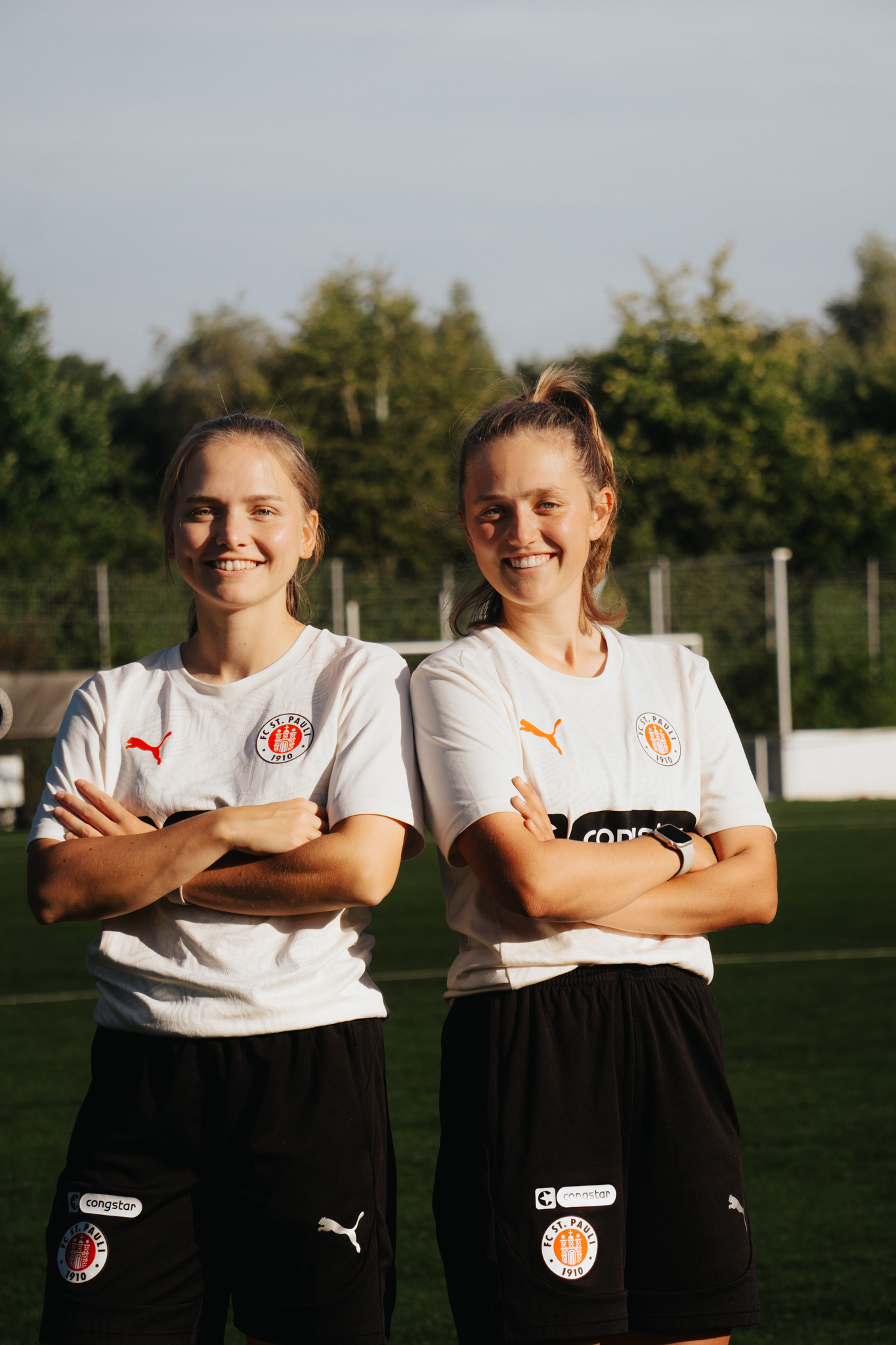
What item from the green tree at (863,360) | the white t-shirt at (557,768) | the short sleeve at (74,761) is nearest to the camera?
the white t-shirt at (557,768)

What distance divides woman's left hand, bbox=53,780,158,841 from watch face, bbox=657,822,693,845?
2.41 ft

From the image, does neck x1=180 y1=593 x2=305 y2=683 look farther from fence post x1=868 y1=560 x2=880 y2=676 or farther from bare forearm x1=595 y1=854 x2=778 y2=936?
fence post x1=868 y1=560 x2=880 y2=676

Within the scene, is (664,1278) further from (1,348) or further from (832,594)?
(1,348)

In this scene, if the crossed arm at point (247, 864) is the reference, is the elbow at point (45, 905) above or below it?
below

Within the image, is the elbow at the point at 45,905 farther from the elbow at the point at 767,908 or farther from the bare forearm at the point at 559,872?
the elbow at the point at 767,908

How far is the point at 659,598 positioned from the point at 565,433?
16073mm

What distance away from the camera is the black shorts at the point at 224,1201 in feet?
6.25

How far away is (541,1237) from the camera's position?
6.24ft

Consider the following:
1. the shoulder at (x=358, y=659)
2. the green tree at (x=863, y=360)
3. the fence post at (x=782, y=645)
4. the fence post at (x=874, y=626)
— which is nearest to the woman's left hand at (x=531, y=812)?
the shoulder at (x=358, y=659)

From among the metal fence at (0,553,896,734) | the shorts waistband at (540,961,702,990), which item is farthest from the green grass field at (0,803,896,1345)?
the metal fence at (0,553,896,734)

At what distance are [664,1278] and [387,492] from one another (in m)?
29.8

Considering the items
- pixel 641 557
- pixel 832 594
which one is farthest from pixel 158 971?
pixel 641 557

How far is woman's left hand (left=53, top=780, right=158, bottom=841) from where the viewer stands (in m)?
2.04

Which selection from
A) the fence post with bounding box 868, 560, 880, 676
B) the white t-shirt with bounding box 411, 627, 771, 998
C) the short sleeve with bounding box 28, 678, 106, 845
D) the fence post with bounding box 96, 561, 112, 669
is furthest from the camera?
the fence post with bounding box 868, 560, 880, 676
